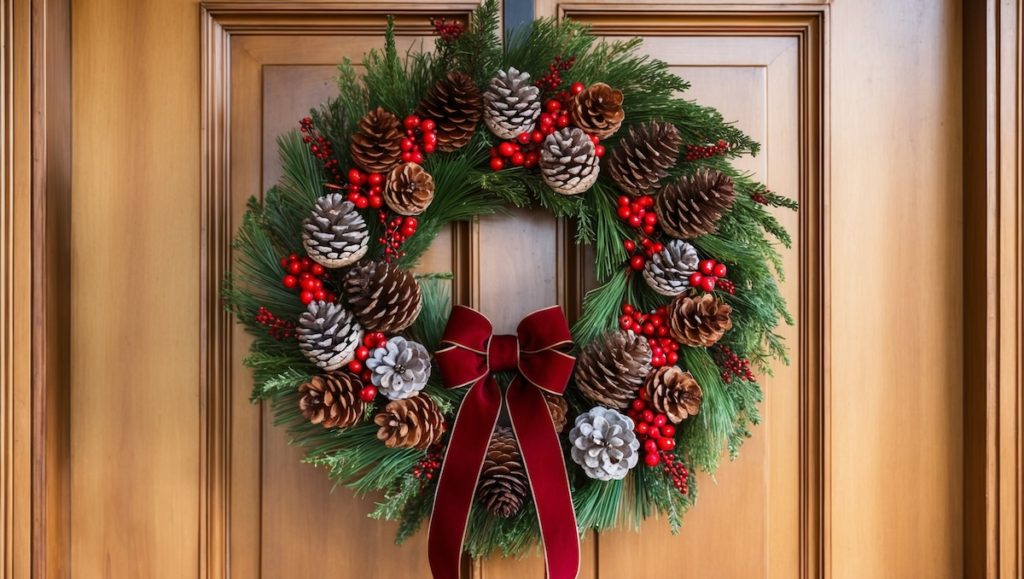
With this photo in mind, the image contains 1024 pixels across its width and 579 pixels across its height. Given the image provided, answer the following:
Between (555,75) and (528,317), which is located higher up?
(555,75)

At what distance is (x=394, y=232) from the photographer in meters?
0.75

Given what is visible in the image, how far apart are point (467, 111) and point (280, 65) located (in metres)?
0.31

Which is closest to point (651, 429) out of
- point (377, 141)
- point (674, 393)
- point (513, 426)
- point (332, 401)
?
point (674, 393)

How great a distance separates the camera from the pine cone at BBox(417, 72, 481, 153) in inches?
28.8

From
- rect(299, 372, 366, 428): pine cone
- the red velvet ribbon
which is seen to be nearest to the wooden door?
the red velvet ribbon

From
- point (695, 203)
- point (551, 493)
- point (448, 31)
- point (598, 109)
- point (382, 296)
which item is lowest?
point (551, 493)

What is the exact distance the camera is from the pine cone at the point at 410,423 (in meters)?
0.70

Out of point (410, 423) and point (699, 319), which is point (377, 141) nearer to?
point (410, 423)

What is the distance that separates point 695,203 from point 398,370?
1.37ft

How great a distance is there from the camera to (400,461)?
74cm
